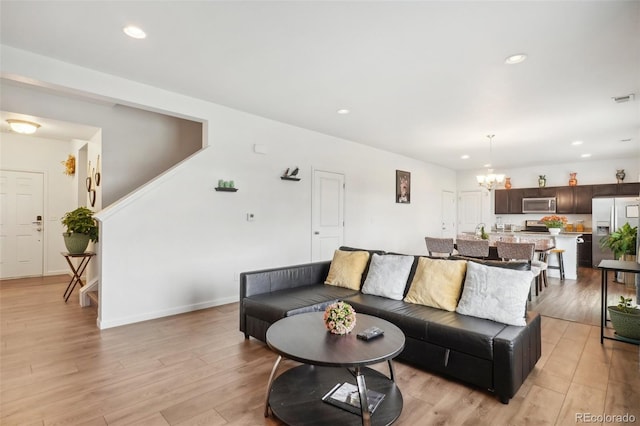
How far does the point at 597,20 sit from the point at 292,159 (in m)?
3.91

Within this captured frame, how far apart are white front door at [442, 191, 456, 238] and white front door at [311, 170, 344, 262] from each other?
4.49m

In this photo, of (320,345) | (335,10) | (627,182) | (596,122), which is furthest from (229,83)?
(627,182)

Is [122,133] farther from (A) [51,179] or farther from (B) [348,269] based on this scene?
(B) [348,269]

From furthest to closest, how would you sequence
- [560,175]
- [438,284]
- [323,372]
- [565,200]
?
[560,175] < [565,200] < [438,284] < [323,372]

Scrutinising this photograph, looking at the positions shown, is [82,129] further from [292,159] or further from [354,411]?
[354,411]

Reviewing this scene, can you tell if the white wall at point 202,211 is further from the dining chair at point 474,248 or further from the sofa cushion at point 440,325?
the sofa cushion at point 440,325

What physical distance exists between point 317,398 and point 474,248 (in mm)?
4010

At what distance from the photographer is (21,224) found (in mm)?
6285

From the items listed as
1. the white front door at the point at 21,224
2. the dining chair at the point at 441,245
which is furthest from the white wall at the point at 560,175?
the white front door at the point at 21,224

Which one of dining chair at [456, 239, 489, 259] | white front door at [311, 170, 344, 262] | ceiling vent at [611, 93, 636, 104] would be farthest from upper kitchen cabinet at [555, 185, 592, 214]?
white front door at [311, 170, 344, 262]

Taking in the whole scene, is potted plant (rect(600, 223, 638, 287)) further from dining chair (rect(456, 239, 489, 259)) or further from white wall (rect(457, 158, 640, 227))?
white wall (rect(457, 158, 640, 227))

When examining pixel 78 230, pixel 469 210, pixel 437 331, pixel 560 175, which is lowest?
pixel 437 331

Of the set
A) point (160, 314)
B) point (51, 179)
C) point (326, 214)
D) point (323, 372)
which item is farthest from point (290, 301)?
point (51, 179)

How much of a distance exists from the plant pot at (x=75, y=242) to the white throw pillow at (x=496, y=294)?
477 cm
